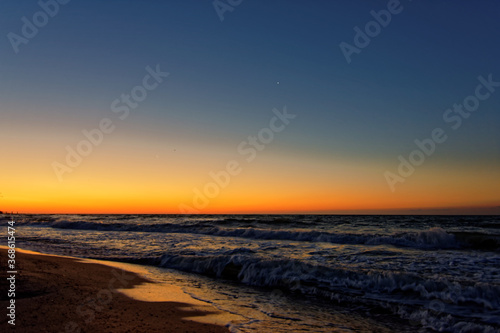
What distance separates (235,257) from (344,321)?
22.3 feet

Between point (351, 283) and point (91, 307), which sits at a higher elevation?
point (91, 307)

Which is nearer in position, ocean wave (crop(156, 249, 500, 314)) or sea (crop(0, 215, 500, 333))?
sea (crop(0, 215, 500, 333))

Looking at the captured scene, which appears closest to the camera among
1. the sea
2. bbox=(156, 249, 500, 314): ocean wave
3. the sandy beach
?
the sandy beach

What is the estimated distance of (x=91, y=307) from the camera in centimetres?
661

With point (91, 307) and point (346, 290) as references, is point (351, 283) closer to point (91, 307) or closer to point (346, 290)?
point (346, 290)

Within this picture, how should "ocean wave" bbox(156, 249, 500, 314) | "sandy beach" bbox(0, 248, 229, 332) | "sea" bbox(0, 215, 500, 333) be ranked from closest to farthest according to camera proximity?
1. "sandy beach" bbox(0, 248, 229, 332)
2. "sea" bbox(0, 215, 500, 333)
3. "ocean wave" bbox(156, 249, 500, 314)

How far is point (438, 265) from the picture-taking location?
11641 mm

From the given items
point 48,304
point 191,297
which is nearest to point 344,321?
point 191,297

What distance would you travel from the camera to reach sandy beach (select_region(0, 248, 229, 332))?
5.51 metres

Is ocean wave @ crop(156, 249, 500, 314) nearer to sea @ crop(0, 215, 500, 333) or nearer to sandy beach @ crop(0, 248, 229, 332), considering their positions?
sea @ crop(0, 215, 500, 333)

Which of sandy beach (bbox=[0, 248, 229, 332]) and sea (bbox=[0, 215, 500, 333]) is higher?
sandy beach (bbox=[0, 248, 229, 332])

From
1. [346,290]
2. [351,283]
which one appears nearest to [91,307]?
[346,290]

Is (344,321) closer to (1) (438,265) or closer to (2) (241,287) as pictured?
(2) (241,287)

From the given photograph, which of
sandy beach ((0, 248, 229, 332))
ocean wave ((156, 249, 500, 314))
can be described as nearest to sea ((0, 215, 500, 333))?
ocean wave ((156, 249, 500, 314))
